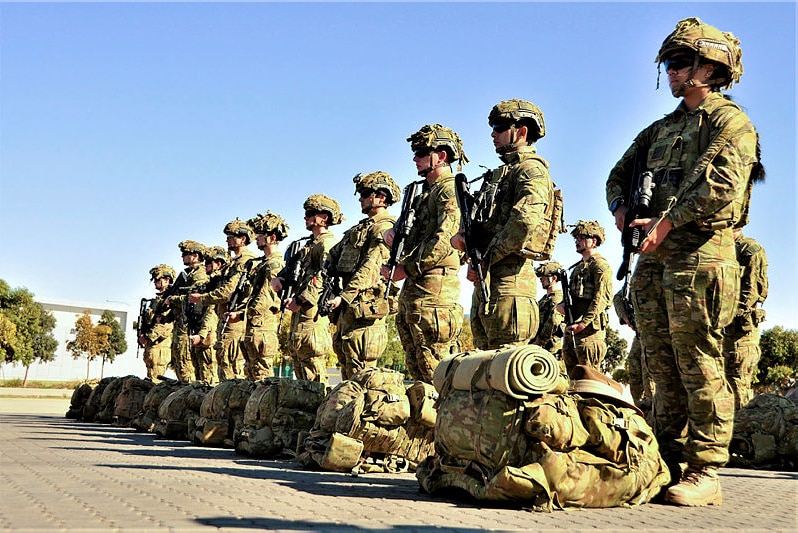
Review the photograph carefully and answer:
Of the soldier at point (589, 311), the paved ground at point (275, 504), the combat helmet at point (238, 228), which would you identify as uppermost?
Answer: the combat helmet at point (238, 228)

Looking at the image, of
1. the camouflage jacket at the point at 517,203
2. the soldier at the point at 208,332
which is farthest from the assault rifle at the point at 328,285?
the soldier at the point at 208,332

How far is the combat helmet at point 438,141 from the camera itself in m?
8.75

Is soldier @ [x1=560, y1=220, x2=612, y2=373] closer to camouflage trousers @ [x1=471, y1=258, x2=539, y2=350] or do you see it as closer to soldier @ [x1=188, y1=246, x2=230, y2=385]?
camouflage trousers @ [x1=471, y1=258, x2=539, y2=350]

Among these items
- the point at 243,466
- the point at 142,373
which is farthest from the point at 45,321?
the point at 243,466

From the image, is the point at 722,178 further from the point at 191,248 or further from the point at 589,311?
the point at 191,248

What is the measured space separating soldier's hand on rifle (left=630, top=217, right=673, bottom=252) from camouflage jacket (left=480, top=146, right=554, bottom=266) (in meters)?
1.08

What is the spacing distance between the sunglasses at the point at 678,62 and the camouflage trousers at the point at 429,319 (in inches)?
119

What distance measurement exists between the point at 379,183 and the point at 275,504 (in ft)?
19.0

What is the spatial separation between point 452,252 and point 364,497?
324cm

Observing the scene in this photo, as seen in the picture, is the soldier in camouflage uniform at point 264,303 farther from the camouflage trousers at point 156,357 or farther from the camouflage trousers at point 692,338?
the camouflage trousers at point 692,338

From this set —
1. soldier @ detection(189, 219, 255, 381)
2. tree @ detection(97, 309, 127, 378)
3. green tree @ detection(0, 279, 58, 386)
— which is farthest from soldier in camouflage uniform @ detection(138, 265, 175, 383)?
tree @ detection(97, 309, 127, 378)

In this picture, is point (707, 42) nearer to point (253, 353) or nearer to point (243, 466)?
point (243, 466)

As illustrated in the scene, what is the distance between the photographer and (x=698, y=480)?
5.79 metres

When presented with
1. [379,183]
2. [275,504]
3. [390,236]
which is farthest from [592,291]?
[275,504]
